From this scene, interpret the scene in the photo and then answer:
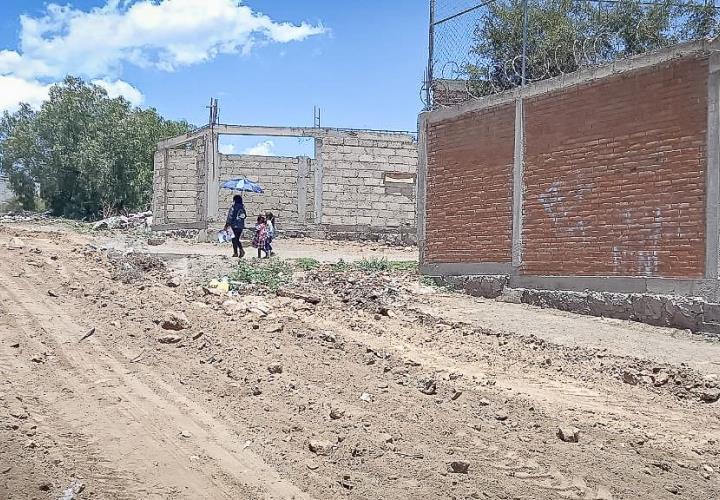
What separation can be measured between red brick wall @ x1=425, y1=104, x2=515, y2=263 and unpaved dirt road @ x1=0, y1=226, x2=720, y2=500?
5.94 feet

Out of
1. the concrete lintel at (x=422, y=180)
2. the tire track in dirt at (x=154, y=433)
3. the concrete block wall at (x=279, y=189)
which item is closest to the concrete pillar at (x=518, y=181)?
the concrete lintel at (x=422, y=180)

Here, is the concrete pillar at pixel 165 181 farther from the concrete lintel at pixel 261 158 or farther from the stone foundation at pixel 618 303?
the stone foundation at pixel 618 303

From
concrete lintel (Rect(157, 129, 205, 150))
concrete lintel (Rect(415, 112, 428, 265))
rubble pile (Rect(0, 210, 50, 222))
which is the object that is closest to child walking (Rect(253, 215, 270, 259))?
concrete lintel (Rect(415, 112, 428, 265))

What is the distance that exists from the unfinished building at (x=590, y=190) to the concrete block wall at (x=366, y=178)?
32.0 ft

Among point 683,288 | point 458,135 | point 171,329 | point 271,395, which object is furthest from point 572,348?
point 458,135

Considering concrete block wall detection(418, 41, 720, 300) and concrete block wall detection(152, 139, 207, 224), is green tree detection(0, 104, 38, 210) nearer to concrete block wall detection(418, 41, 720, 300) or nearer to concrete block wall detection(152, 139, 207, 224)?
concrete block wall detection(152, 139, 207, 224)

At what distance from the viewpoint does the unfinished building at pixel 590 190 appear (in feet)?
24.9

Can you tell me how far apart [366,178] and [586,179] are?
12845 mm

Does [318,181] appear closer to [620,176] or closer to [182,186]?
[182,186]

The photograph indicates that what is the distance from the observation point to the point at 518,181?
9.88 m

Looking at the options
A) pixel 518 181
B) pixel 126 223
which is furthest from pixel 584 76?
pixel 126 223

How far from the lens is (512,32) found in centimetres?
1481

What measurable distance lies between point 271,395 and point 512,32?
1174 centimetres

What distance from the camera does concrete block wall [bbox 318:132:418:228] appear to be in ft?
69.6
